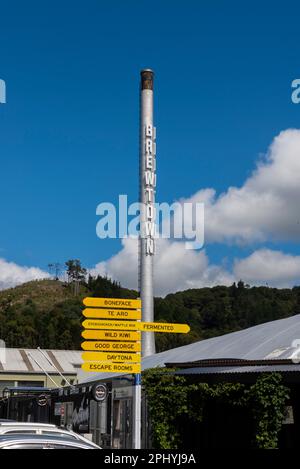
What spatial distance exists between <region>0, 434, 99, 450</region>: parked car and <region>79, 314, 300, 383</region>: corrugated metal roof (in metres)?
12.8

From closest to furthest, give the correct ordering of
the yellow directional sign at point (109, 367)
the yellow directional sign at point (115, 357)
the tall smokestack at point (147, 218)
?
the yellow directional sign at point (109, 367) → the yellow directional sign at point (115, 357) → the tall smokestack at point (147, 218)

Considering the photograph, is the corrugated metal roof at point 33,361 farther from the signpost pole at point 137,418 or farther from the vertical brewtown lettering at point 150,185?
the signpost pole at point 137,418

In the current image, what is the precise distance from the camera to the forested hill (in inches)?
4417

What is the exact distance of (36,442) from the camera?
7.79m

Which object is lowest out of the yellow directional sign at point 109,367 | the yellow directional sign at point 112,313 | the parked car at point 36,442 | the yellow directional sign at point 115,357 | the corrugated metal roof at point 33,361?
the parked car at point 36,442

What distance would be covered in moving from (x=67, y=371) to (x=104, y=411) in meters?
41.4

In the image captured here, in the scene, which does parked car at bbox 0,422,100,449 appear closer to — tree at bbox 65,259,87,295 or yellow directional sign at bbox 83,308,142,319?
yellow directional sign at bbox 83,308,142,319

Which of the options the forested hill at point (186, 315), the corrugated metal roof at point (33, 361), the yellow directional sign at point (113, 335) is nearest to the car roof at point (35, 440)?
the yellow directional sign at point (113, 335)

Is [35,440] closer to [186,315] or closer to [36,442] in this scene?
[36,442]

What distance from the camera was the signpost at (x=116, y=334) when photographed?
13.7 m

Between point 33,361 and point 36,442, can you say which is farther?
point 33,361

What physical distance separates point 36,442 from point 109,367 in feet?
19.6

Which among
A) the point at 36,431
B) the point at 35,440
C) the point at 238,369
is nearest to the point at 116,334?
the point at 36,431
